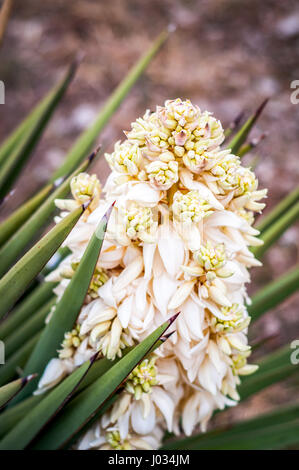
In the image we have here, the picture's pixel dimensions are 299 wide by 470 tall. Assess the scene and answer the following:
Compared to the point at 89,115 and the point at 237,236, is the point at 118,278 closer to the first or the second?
the point at 237,236

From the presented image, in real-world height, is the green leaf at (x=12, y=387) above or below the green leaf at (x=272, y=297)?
above

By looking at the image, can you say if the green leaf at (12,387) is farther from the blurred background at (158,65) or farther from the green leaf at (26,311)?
the blurred background at (158,65)

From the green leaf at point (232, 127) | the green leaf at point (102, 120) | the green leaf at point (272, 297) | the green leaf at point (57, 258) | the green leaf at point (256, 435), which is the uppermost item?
the green leaf at point (102, 120)

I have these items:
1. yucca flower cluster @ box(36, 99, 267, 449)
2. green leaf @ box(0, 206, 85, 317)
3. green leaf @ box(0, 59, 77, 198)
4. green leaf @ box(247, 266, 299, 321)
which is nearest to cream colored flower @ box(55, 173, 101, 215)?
yucca flower cluster @ box(36, 99, 267, 449)

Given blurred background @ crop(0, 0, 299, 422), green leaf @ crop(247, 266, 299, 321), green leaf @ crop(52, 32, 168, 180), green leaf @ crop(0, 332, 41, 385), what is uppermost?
blurred background @ crop(0, 0, 299, 422)

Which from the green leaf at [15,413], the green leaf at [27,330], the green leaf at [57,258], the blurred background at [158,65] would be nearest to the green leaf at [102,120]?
the green leaf at [57,258]

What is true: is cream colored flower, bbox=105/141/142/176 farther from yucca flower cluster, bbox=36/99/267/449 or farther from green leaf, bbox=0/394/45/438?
A: green leaf, bbox=0/394/45/438

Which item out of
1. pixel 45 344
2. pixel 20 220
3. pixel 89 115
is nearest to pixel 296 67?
pixel 89 115
